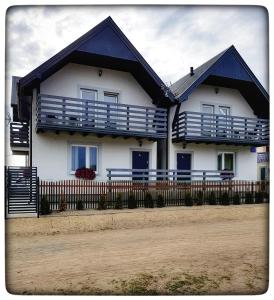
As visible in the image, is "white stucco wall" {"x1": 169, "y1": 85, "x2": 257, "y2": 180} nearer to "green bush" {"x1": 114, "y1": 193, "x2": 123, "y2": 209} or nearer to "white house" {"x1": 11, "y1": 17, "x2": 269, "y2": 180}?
"white house" {"x1": 11, "y1": 17, "x2": 269, "y2": 180}

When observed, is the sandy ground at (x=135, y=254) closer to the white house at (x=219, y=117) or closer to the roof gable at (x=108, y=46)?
the white house at (x=219, y=117)

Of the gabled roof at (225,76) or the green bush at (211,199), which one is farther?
the gabled roof at (225,76)

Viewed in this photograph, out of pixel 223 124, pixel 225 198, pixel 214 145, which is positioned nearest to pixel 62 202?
pixel 225 198

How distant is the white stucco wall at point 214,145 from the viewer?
9045 mm

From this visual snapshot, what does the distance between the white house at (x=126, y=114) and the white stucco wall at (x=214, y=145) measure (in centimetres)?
4

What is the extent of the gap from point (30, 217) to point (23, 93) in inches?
142

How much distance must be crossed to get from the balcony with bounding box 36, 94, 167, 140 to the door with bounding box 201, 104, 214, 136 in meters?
1.62

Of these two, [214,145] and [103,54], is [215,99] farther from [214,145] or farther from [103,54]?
[103,54]

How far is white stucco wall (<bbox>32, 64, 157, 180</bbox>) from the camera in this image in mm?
7285

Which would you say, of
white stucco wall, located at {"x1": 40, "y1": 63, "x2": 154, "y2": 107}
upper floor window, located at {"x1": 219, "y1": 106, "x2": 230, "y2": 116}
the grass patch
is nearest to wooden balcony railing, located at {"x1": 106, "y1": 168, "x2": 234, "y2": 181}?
white stucco wall, located at {"x1": 40, "y1": 63, "x2": 154, "y2": 107}

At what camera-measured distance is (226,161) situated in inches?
368

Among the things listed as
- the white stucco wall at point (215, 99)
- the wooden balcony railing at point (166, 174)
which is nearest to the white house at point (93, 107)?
the wooden balcony railing at point (166, 174)

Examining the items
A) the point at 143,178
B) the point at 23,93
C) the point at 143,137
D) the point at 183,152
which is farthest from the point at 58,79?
the point at 183,152

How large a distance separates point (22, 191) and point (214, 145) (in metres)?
6.40
